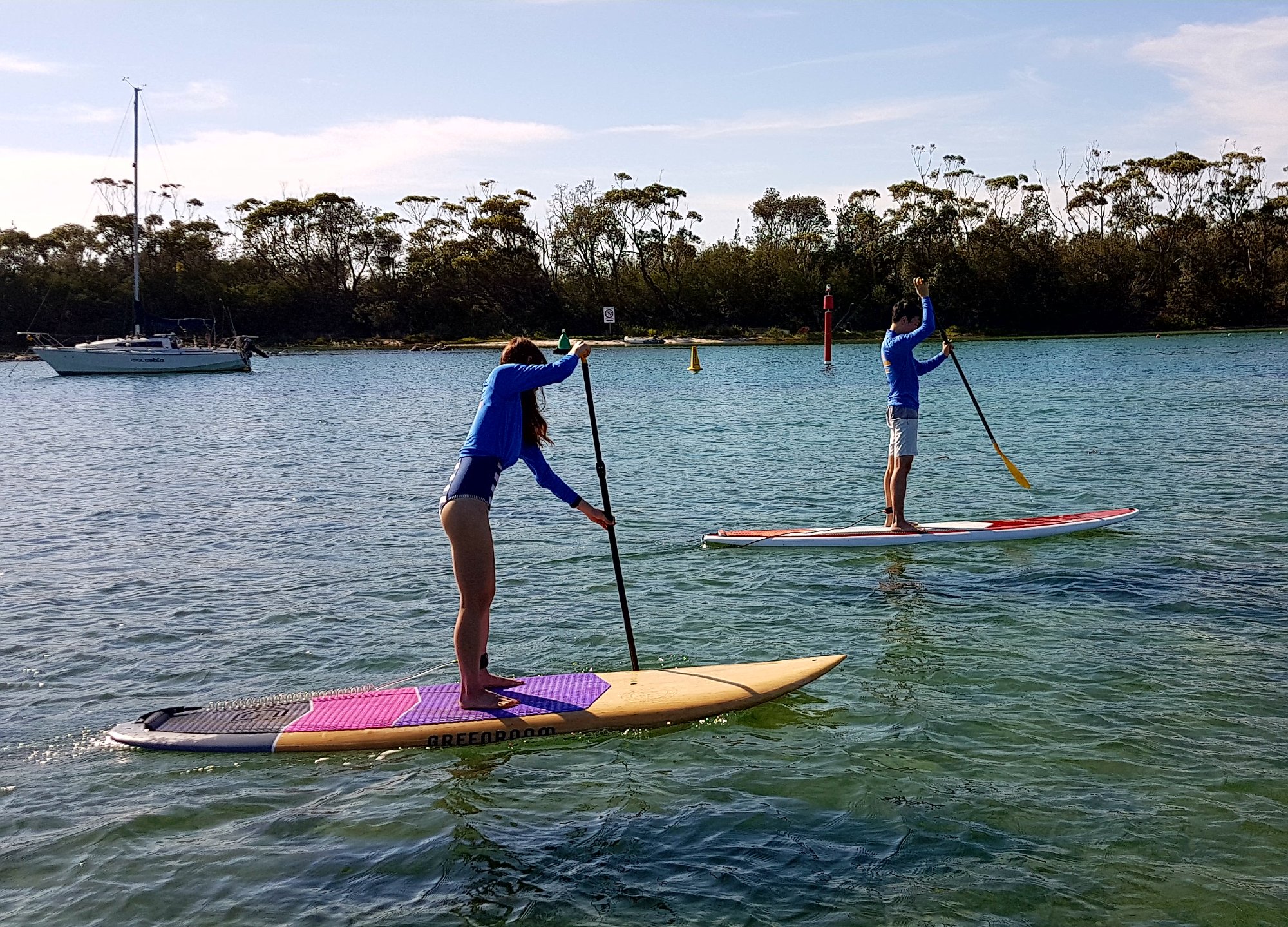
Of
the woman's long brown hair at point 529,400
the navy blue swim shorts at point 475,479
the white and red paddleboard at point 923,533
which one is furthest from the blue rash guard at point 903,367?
the navy blue swim shorts at point 475,479

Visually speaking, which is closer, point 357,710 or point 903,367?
point 357,710

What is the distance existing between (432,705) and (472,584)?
1112 mm

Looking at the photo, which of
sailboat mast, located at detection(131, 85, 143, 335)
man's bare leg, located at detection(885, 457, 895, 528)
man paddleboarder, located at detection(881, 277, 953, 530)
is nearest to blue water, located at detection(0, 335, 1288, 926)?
man's bare leg, located at detection(885, 457, 895, 528)

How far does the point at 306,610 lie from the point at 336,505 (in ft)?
20.6

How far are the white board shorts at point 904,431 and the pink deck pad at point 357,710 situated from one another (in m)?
6.04

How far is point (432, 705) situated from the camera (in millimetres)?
6859

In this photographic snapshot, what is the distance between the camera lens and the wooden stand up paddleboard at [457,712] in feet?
21.5

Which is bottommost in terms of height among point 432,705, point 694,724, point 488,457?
point 694,724

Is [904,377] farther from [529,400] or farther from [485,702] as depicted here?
[485,702]

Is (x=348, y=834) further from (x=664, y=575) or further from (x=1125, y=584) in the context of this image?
(x=1125, y=584)

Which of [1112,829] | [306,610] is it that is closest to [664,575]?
[306,610]

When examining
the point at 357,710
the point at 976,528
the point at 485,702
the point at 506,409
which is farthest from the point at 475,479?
the point at 976,528

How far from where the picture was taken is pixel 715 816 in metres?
5.68

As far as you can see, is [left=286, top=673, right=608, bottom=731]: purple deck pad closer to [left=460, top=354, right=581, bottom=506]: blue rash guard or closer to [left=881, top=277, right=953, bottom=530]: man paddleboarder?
[left=460, top=354, right=581, bottom=506]: blue rash guard
